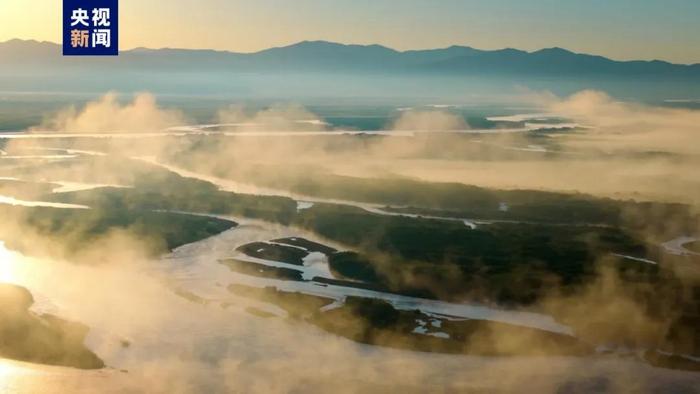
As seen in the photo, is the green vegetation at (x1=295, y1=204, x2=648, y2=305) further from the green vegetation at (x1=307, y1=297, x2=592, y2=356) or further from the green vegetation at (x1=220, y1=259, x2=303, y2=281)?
the green vegetation at (x1=307, y1=297, x2=592, y2=356)

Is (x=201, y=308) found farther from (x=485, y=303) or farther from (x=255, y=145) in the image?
(x=255, y=145)

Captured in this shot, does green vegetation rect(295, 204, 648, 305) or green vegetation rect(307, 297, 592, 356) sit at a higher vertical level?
green vegetation rect(295, 204, 648, 305)

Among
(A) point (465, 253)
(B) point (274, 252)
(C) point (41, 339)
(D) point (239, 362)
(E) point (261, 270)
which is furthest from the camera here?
(A) point (465, 253)

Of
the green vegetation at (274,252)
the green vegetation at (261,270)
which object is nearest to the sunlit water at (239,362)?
the green vegetation at (261,270)

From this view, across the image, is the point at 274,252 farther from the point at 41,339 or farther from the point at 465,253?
the point at 41,339

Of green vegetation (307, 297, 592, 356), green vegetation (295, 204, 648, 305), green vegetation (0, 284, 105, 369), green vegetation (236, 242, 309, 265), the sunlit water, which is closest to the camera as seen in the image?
the sunlit water

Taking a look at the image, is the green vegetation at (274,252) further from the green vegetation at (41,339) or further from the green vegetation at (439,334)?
the green vegetation at (41,339)

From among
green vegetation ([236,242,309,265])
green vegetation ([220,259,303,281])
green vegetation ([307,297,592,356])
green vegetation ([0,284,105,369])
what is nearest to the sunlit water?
green vegetation ([0,284,105,369])

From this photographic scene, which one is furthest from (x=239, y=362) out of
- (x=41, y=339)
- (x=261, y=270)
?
(x=261, y=270)
